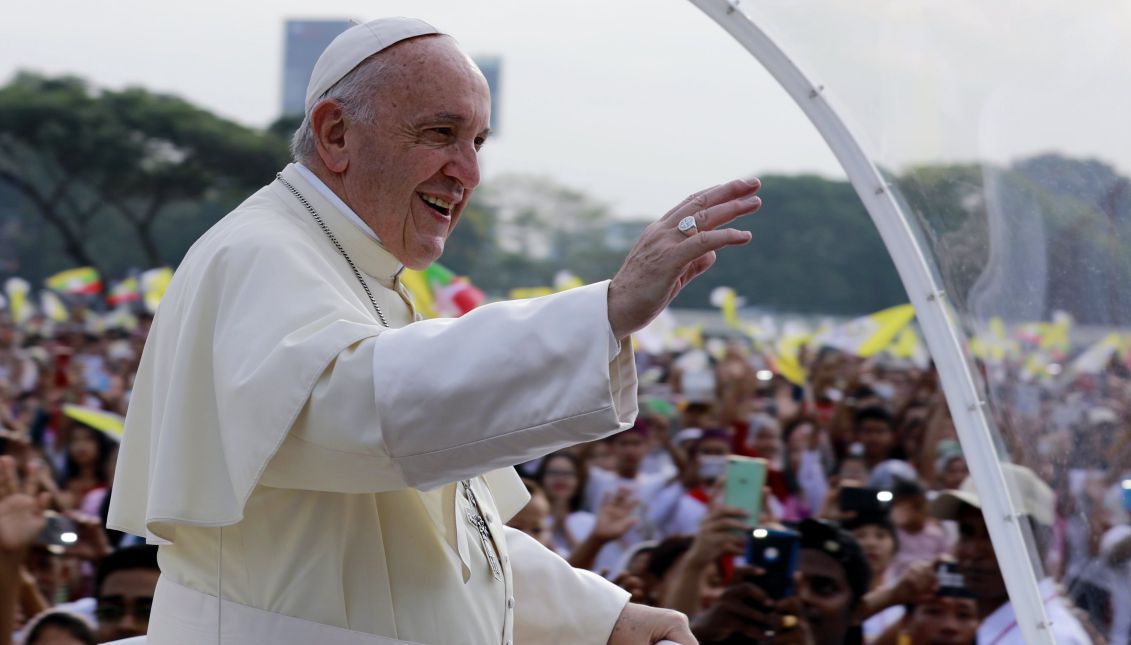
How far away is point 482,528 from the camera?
2434 mm

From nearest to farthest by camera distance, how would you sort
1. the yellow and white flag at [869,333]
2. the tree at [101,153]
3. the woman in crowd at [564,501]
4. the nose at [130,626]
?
the nose at [130,626]
the woman in crowd at [564,501]
the yellow and white flag at [869,333]
the tree at [101,153]

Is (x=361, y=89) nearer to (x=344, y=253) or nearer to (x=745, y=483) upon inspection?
(x=344, y=253)

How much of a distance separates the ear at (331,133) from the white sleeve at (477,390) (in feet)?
1.90

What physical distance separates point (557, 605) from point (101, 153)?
1405 inches

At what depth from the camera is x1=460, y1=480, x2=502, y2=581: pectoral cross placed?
2400mm

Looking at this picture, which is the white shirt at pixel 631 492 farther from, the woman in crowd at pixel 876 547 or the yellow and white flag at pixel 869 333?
the yellow and white flag at pixel 869 333

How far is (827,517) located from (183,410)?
388 centimetres

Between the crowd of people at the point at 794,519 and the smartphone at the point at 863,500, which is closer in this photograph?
the crowd of people at the point at 794,519

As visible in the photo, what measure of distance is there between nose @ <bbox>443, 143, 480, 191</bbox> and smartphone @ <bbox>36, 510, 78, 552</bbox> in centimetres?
324

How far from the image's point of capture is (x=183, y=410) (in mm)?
2062

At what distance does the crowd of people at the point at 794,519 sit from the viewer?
282 cm

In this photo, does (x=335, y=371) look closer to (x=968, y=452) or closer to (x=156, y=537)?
(x=156, y=537)

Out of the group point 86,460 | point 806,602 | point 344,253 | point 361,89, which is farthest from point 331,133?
point 86,460

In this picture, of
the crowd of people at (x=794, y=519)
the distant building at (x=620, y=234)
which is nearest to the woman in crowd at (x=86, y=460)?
the crowd of people at (x=794, y=519)
